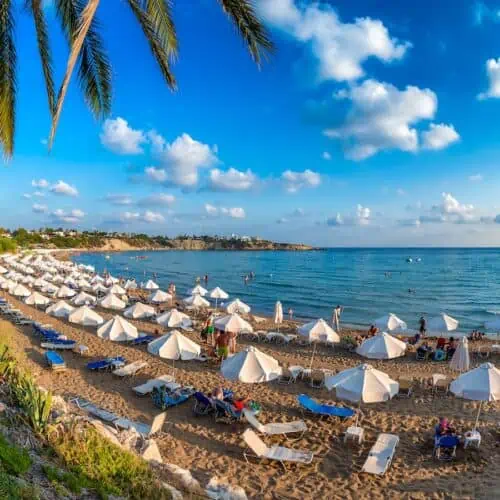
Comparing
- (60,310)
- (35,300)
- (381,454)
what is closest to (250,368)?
(381,454)

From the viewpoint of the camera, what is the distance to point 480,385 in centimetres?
871

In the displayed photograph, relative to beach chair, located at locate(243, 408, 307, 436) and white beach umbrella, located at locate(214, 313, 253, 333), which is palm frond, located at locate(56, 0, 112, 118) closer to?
beach chair, located at locate(243, 408, 307, 436)

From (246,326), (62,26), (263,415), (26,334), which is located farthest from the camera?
(26,334)

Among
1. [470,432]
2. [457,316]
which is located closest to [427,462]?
[470,432]

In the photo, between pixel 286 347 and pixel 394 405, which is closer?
pixel 394 405

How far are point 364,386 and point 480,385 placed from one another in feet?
8.15

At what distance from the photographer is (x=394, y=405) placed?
11039 millimetres

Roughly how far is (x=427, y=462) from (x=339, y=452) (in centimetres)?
173

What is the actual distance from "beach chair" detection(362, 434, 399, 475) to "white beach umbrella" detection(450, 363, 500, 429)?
177 cm

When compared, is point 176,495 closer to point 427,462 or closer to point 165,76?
point 427,462

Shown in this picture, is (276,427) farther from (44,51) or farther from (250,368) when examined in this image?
(44,51)

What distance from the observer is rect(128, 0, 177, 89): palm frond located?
6375 mm

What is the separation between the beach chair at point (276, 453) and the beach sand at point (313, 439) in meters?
0.20

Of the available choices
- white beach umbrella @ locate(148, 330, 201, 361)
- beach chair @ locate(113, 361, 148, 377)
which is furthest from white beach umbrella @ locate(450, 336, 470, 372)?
beach chair @ locate(113, 361, 148, 377)
